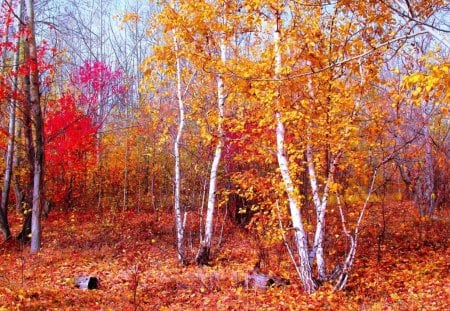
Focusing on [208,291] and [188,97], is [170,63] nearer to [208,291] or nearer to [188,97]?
[188,97]

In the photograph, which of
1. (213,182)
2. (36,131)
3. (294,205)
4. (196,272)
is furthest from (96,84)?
(294,205)

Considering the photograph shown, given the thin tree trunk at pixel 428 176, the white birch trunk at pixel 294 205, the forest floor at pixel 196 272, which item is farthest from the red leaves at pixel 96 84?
the thin tree trunk at pixel 428 176

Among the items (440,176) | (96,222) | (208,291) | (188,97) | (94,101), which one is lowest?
(208,291)

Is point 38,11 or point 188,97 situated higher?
point 38,11

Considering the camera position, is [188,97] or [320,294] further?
[188,97]

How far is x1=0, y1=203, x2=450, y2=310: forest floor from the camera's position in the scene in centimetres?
692

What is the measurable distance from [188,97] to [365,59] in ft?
22.5

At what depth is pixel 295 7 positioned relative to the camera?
7730 mm

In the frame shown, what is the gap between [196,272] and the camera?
952 centimetres

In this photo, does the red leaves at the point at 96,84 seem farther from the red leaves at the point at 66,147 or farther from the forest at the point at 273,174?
the forest at the point at 273,174

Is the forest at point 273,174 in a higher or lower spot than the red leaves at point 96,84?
lower

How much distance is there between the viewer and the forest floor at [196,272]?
6918 millimetres

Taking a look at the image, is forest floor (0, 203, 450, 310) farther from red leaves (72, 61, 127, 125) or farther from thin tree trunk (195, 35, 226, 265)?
red leaves (72, 61, 127, 125)

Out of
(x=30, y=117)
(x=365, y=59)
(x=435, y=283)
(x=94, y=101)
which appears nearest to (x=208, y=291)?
(x=435, y=283)
